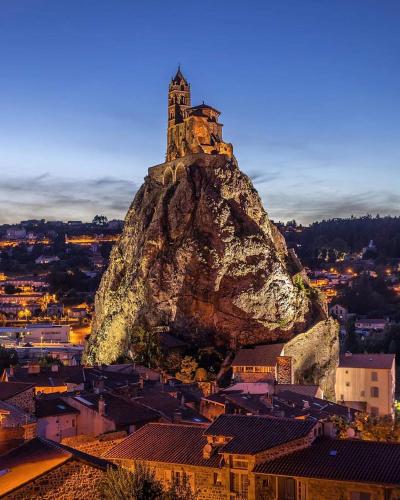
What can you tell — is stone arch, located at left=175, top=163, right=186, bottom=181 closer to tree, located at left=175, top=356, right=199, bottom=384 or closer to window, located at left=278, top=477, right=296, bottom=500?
tree, located at left=175, top=356, right=199, bottom=384

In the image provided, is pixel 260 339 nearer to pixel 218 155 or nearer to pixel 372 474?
pixel 218 155

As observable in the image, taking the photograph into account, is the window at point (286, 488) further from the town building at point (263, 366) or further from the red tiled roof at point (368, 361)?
the red tiled roof at point (368, 361)

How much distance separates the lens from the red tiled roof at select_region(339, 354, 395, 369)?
235ft

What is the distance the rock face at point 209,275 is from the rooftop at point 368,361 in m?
5.34

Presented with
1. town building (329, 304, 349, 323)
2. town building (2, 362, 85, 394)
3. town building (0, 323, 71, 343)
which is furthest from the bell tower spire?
town building (2, 362, 85, 394)

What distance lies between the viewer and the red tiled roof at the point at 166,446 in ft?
76.5

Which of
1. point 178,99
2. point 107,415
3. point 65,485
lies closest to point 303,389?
point 107,415

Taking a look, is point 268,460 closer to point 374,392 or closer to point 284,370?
point 284,370

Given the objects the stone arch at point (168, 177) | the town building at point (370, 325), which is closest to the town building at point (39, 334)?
the stone arch at point (168, 177)

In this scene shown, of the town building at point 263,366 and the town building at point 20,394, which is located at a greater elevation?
the town building at point 20,394

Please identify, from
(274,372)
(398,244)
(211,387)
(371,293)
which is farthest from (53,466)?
(398,244)

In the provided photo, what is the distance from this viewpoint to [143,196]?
93.9m

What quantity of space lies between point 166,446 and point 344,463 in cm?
601

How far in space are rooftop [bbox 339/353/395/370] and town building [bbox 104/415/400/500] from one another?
4896 centimetres
